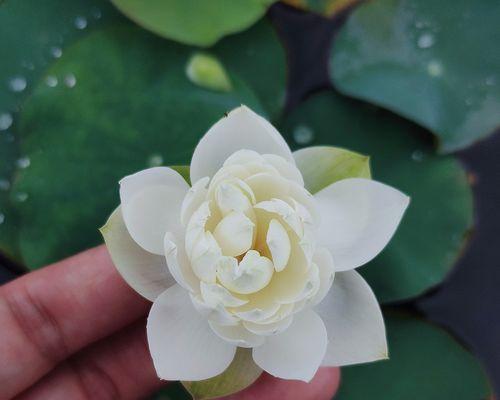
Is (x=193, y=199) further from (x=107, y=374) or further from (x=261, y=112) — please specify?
(x=107, y=374)

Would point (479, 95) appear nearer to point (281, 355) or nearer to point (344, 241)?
point (344, 241)

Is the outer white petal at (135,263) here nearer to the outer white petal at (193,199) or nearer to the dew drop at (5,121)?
the outer white petal at (193,199)

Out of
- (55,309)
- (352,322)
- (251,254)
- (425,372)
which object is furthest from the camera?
(425,372)

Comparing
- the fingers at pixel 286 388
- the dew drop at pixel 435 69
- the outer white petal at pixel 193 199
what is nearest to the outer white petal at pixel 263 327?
the outer white petal at pixel 193 199

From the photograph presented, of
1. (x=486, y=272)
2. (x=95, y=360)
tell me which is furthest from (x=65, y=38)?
(x=486, y=272)

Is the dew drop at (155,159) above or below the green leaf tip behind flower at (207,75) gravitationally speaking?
below

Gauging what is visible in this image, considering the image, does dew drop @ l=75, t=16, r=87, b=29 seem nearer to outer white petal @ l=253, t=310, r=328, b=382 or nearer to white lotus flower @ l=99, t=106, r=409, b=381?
white lotus flower @ l=99, t=106, r=409, b=381

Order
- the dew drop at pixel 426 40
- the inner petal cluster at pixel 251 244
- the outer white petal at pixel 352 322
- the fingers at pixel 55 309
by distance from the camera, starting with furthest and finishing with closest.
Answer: the dew drop at pixel 426 40, the fingers at pixel 55 309, the outer white petal at pixel 352 322, the inner petal cluster at pixel 251 244

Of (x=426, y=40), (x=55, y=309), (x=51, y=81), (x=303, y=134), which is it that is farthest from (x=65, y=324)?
(x=426, y=40)
